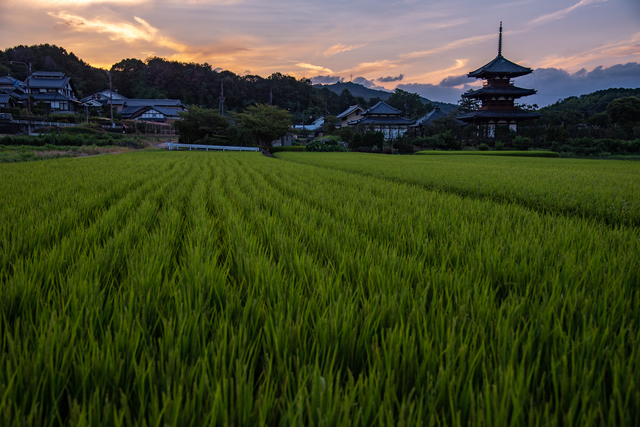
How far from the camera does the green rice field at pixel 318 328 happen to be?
0.64 m

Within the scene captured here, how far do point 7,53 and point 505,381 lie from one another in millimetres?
88057

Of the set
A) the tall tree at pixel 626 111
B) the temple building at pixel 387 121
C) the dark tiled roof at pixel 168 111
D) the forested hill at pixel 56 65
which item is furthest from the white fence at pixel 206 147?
the forested hill at pixel 56 65

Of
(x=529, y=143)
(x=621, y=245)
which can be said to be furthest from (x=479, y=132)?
(x=621, y=245)

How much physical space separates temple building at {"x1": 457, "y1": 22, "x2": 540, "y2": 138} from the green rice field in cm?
3365

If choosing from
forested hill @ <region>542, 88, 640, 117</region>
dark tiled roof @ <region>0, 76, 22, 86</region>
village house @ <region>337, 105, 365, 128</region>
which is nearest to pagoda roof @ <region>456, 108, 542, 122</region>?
village house @ <region>337, 105, 365, 128</region>

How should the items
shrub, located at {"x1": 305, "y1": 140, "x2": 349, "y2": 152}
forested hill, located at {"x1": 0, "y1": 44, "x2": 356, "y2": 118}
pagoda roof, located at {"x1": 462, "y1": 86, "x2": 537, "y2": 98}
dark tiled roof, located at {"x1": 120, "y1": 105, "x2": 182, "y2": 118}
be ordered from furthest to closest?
forested hill, located at {"x1": 0, "y1": 44, "x2": 356, "y2": 118} → dark tiled roof, located at {"x1": 120, "y1": 105, "x2": 182, "y2": 118} → pagoda roof, located at {"x1": 462, "y1": 86, "x2": 537, "y2": 98} → shrub, located at {"x1": 305, "y1": 140, "x2": 349, "y2": 152}

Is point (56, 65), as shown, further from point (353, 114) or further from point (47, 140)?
point (353, 114)

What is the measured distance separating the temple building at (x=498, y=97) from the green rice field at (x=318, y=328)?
110 feet

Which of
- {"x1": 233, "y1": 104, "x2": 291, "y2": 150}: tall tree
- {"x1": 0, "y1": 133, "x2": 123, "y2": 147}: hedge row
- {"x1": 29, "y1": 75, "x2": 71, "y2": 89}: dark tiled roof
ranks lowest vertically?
{"x1": 0, "y1": 133, "x2": 123, "y2": 147}: hedge row

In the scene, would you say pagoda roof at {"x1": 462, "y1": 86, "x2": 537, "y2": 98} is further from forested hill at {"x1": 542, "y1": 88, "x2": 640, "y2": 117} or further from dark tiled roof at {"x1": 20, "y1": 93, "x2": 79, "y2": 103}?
dark tiled roof at {"x1": 20, "y1": 93, "x2": 79, "y2": 103}

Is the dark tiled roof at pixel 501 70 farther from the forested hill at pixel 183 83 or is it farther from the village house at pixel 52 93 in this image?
the village house at pixel 52 93

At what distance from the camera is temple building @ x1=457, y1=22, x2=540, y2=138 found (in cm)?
3052

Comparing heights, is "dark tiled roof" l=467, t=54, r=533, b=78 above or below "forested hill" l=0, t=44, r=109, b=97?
below

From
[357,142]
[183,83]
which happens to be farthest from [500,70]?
[183,83]
